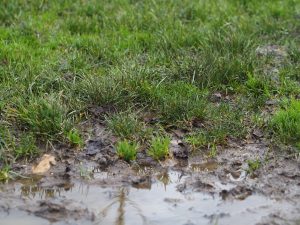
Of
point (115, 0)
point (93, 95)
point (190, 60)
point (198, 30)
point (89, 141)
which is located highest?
point (115, 0)

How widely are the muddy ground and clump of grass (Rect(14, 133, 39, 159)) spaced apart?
171 millimetres

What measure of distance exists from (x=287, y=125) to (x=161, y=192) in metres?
1.45

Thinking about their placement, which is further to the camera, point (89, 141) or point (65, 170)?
point (89, 141)

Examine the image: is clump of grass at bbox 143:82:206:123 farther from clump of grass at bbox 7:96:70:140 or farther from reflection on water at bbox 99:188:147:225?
reflection on water at bbox 99:188:147:225

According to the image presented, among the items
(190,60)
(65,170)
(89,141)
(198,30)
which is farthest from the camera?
(198,30)

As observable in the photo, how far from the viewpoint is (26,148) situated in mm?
5562

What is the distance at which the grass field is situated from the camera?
586 cm

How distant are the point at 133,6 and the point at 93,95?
2.96 m

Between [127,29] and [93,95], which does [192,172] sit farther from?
[127,29]

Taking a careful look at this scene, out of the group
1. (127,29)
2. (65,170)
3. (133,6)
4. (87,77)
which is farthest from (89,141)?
(133,6)

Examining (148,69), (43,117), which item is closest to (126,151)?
(43,117)

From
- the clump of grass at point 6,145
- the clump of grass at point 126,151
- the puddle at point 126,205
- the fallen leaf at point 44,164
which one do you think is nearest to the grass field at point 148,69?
the clump of grass at point 6,145

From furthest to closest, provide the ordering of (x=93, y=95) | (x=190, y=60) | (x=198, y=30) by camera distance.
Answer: (x=198, y=30) → (x=190, y=60) → (x=93, y=95)

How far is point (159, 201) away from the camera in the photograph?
4.99m
